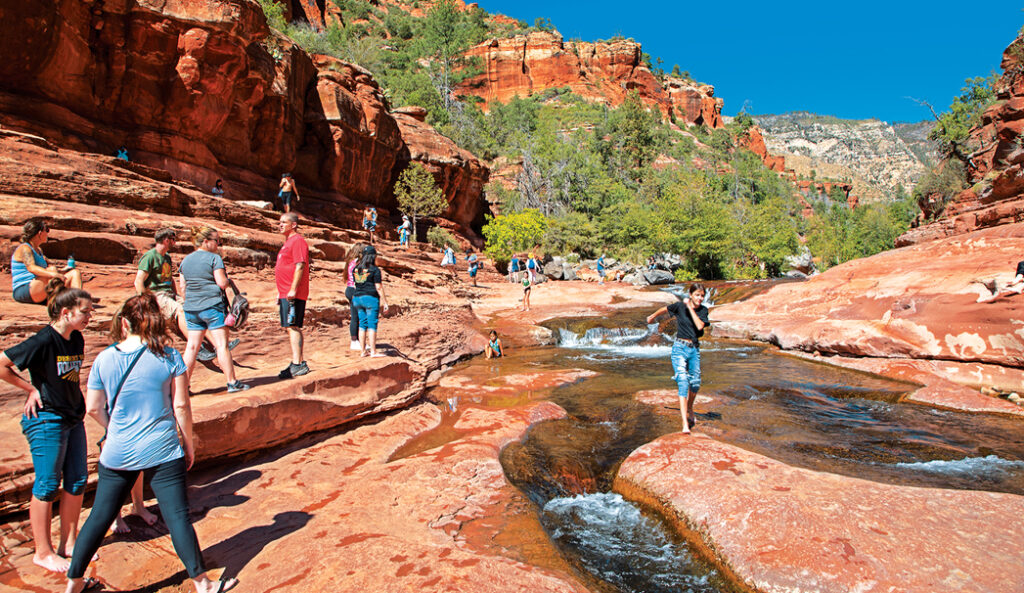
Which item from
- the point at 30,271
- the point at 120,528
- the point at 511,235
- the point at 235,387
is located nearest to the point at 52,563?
the point at 120,528

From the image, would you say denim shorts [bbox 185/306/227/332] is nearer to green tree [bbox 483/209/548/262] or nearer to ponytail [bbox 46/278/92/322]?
ponytail [bbox 46/278/92/322]

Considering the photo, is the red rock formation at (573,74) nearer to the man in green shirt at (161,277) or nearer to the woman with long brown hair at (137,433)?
the man in green shirt at (161,277)

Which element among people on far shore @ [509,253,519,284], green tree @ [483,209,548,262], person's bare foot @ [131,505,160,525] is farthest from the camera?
green tree @ [483,209,548,262]

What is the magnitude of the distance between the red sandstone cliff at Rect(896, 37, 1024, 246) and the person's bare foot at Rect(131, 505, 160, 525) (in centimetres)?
2171

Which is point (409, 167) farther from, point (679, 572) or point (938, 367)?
point (679, 572)

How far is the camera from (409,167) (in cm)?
3167

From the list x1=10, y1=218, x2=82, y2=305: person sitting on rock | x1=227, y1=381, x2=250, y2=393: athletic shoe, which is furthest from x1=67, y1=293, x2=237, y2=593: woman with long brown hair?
x1=10, y1=218, x2=82, y2=305: person sitting on rock

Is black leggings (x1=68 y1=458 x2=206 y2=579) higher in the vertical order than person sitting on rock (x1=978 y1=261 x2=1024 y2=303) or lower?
lower

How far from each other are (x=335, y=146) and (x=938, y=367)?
88.7 feet

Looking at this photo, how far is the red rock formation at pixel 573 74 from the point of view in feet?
284

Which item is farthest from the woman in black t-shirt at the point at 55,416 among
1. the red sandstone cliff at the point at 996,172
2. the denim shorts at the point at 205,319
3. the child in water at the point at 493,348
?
the red sandstone cliff at the point at 996,172

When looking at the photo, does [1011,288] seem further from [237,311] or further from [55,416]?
[55,416]

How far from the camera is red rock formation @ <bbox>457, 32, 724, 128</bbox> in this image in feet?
284

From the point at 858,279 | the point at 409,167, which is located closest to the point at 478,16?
the point at 409,167
